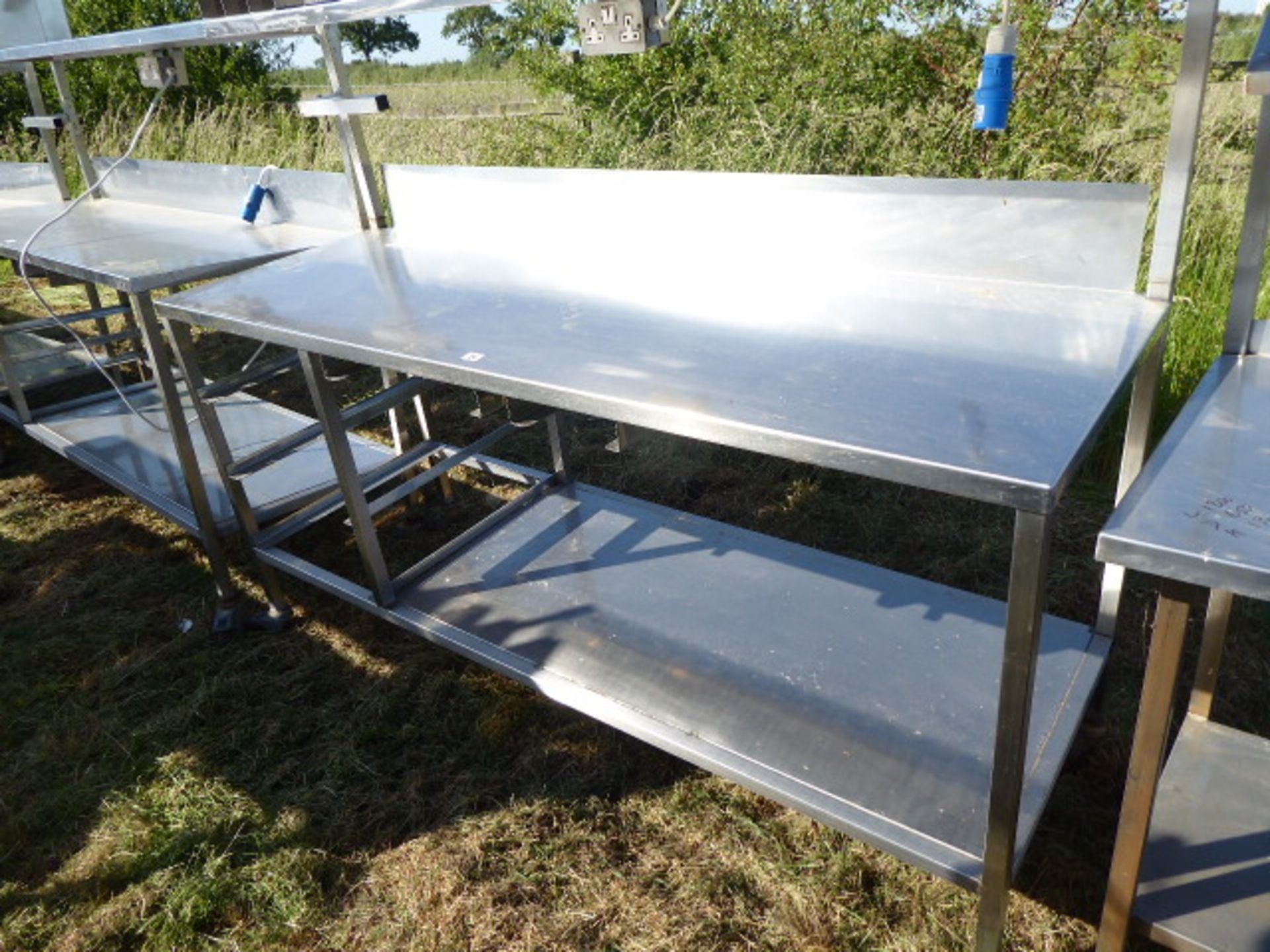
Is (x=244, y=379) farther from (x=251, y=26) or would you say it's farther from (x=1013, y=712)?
(x=1013, y=712)

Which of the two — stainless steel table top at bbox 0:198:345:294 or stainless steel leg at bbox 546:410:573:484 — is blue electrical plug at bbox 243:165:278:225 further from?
stainless steel leg at bbox 546:410:573:484

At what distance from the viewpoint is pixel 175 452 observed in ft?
10.3

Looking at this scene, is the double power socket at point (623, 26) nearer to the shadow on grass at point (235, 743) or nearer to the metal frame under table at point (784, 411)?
the metal frame under table at point (784, 411)

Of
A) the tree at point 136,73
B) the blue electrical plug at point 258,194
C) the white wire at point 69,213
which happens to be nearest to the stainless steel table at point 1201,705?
the blue electrical plug at point 258,194

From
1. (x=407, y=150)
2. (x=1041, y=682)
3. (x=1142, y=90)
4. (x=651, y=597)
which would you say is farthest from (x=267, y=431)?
(x=1142, y=90)

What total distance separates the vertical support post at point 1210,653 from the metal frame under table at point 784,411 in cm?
18

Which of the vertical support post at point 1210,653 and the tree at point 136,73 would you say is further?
the tree at point 136,73

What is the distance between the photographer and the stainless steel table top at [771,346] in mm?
1183

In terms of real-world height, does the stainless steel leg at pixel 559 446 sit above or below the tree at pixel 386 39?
below

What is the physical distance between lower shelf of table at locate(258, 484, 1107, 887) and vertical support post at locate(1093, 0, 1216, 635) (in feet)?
1.61

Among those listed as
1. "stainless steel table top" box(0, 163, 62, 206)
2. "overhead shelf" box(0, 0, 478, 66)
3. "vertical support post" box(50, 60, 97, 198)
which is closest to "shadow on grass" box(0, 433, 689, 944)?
"overhead shelf" box(0, 0, 478, 66)

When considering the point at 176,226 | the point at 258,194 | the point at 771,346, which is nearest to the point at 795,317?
the point at 771,346

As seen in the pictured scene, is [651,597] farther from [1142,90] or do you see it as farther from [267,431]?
[1142,90]

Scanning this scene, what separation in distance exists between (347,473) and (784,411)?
1.21 meters
